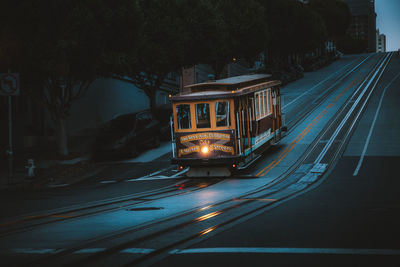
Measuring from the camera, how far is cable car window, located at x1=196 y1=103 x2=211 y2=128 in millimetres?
18719

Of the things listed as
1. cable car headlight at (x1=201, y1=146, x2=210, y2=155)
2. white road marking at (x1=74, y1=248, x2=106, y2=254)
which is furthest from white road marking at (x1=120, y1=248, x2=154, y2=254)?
cable car headlight at (x1=201, y1=146, x2=210, y2=155)

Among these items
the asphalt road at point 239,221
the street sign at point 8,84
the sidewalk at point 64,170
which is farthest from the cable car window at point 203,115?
the street sign at point 8,84

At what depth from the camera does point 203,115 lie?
18797 millimetres

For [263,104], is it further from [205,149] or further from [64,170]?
[64,170]

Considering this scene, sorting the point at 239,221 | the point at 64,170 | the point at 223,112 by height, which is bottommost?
the point at 64,170

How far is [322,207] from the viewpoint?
12039 mm

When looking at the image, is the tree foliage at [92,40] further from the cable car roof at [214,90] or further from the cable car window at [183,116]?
the cable car window at [183,116]

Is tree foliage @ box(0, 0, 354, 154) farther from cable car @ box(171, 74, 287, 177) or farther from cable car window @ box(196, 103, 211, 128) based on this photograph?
cable car window @ box(196, 103, 211, 128)

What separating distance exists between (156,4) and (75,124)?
30.0ft

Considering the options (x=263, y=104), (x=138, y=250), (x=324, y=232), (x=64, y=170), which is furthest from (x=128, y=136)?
(x=138, y=250)

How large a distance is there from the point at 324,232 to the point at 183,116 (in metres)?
10.5

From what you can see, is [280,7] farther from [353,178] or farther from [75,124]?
[353,178]

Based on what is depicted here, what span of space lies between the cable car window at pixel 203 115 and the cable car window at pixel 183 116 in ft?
1.08

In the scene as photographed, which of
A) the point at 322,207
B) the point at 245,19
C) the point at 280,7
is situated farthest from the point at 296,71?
the point at 322,207
